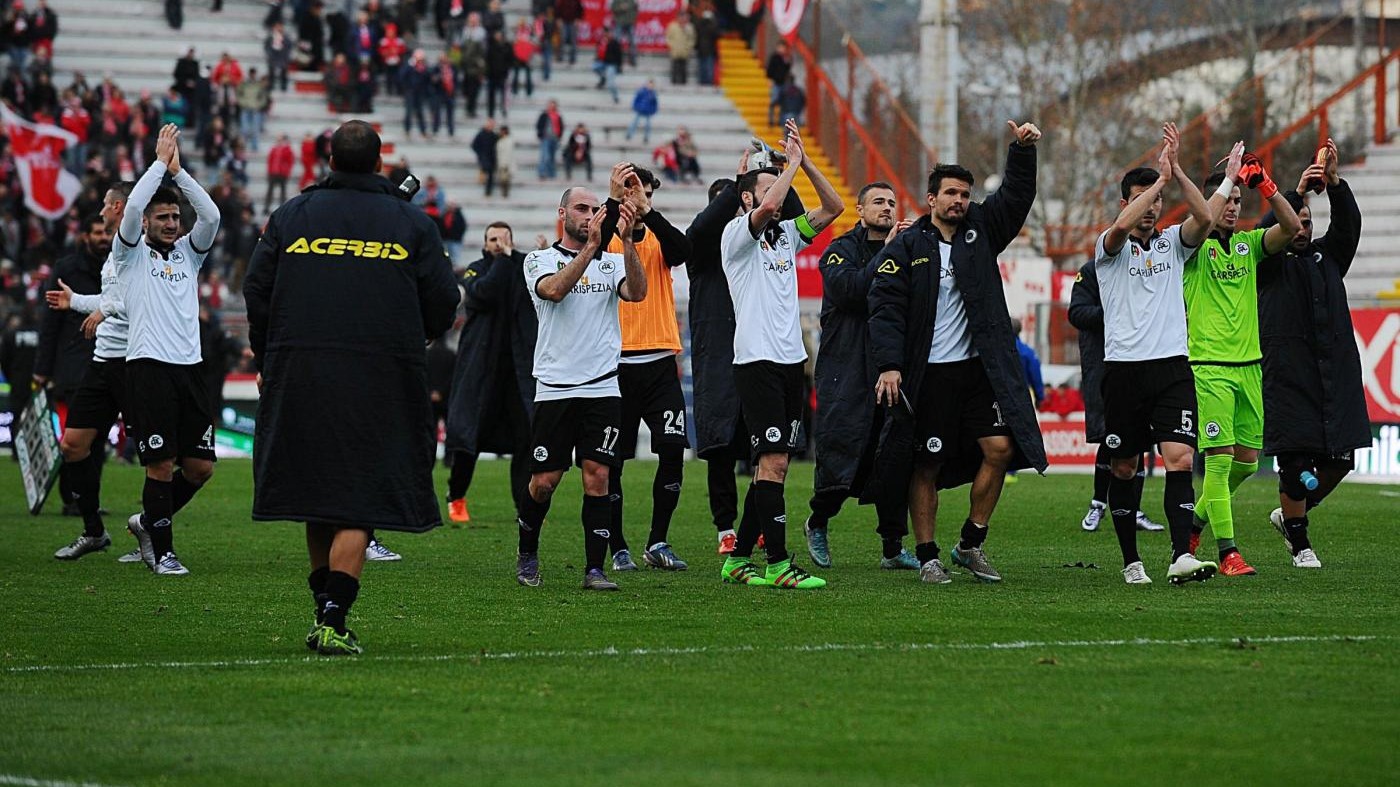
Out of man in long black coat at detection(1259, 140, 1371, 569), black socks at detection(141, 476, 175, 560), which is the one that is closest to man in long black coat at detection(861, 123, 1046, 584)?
man in long black coat at detection(1259, 140, 1371, 569)

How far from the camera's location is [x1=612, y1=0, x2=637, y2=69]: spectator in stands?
43938mm

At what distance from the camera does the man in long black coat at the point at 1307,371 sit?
12938 mm

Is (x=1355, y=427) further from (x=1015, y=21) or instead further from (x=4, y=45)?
(x=1015, y=21)

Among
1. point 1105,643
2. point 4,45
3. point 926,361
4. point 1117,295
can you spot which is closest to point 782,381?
point 926,361

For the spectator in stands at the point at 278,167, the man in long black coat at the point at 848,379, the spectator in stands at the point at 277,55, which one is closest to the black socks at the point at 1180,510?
the man in long black coat at the point at 848,379

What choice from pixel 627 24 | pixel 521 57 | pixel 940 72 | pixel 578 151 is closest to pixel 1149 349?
pixel 940 72

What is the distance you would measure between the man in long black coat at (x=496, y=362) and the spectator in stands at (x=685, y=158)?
25.2 m

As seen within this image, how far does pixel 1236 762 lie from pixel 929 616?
3.61m

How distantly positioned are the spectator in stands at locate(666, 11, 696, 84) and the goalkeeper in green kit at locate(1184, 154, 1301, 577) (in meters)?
31.6

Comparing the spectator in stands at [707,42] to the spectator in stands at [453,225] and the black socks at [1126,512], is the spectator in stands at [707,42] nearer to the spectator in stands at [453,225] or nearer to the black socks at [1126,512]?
the spectator in stands at [453,225]

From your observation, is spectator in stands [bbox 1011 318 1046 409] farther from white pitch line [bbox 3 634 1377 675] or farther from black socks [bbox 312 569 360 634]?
black socks [bbox 312 569 360 634]

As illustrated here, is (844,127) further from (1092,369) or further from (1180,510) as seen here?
(1180,510)

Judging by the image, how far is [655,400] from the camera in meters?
12.8

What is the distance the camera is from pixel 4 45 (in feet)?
124
